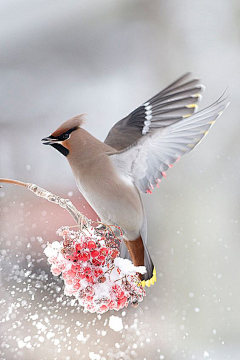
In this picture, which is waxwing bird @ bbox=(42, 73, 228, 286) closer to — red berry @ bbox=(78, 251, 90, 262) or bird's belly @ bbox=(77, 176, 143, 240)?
bird's belly @ bbox=(77, 176, 143, 240)

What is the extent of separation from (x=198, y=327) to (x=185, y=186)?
0.39 m

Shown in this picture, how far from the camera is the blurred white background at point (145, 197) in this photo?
1072 mm

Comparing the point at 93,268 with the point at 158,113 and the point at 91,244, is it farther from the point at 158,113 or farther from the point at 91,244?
the point at 158,113

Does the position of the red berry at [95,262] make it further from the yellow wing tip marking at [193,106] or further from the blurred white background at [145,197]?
the yellow wing tip marking at [193,106]

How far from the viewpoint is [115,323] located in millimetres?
1085

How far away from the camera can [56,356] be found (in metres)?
1.07

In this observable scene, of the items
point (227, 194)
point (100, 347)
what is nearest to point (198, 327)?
point (100, 347)

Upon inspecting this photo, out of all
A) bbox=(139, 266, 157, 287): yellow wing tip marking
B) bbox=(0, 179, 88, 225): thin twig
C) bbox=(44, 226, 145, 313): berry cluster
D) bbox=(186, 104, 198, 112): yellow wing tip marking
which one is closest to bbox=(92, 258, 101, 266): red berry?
bbox=(44, 226, 145, 313): berry cluster

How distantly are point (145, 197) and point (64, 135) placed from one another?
10.2 inches

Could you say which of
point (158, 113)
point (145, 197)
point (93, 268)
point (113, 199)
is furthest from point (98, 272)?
point (158, 113)

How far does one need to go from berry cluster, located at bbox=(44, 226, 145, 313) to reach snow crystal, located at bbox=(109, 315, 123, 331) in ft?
0.66

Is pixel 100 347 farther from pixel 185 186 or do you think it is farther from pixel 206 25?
pixel 206 25

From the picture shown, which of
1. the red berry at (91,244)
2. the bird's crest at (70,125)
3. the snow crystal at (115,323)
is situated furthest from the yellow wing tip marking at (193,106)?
the snow crystal at (115,323)

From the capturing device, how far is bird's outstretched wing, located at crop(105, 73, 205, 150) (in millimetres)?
956
